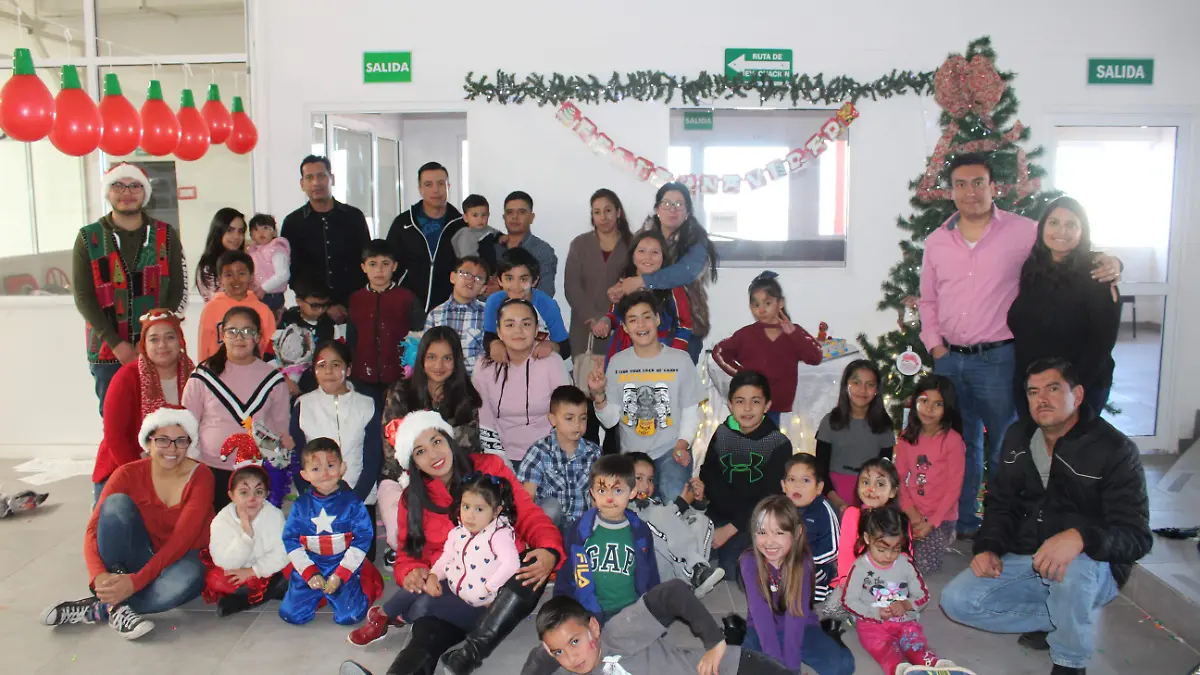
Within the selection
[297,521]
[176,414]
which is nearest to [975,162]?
[297,521]

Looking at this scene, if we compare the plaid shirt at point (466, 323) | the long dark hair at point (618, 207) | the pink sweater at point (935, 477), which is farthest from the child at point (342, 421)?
the pink sweater at point (935, 477)

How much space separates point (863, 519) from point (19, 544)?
382 cm

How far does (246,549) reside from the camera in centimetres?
346

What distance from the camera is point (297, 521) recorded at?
11.2 feet

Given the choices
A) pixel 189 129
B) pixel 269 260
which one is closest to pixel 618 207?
pixel 269 260

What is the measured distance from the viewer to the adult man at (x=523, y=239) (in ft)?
16.3

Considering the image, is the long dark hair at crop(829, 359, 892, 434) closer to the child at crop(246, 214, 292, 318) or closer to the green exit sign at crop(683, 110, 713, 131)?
the green exit sign at crop(683, 110, 713, 131)

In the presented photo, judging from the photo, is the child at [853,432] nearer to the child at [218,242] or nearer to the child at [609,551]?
the child at [609,551]

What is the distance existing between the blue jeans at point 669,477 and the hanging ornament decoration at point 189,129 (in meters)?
3.13

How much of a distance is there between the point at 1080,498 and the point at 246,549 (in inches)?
121

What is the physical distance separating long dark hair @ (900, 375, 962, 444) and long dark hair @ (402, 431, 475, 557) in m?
1.96

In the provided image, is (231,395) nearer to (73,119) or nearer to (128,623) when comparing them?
(128,623)

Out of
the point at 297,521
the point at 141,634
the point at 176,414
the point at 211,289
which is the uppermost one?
the point at 211,289

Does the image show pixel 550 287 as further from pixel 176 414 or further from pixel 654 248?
pixel 176 414
